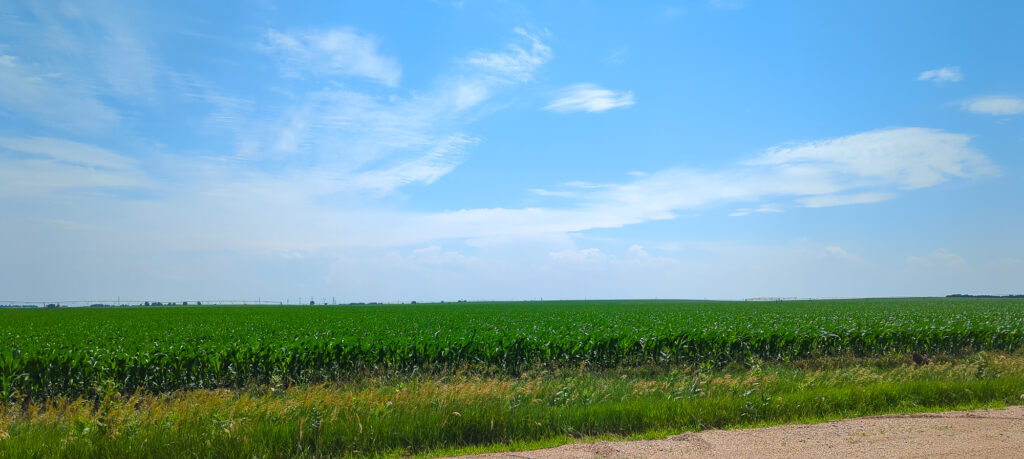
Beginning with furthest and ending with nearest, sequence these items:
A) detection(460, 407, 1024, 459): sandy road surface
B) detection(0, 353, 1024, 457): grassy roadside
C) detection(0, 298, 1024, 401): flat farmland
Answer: detection(0, 298, 1024, 401): flat farmland
detection(0, 353, 1024, 457): grassy roadside
detection(460, 407, 1024, 459): sandy road surface

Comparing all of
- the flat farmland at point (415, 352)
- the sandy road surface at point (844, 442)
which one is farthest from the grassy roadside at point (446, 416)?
the flat farmland at point (415, 352)

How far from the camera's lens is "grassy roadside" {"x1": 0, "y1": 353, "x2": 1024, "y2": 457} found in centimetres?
826

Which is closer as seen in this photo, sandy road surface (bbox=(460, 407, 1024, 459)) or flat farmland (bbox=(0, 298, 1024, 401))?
sandy road surface (bbox=(460, 407, 1024, 459))

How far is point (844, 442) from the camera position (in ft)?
28.5

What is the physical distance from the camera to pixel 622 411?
33.1ft

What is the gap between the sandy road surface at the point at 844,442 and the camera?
810 centimetres

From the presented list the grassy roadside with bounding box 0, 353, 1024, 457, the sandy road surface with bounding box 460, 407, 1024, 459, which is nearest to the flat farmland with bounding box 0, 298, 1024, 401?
the grassy roadside with bounding box 0, 353, 1024, 457

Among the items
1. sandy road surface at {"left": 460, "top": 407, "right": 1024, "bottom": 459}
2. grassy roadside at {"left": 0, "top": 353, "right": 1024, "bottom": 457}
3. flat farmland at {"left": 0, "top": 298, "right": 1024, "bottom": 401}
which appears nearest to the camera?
sandy road surface at {"left": 460, "top": 407, "right": 1024, "bottom": 459}

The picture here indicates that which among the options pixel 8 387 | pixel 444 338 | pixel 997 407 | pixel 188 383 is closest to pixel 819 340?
pixel 997 407

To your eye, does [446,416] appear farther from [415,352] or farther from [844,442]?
[415,352]

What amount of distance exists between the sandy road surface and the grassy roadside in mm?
679

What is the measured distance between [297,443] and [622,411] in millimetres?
5443

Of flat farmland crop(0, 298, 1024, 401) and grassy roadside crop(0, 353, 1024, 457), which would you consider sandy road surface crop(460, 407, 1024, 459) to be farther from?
flat farmland crop(0, 298, 1024, 401)

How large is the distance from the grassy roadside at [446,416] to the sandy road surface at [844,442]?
2.23 ft
